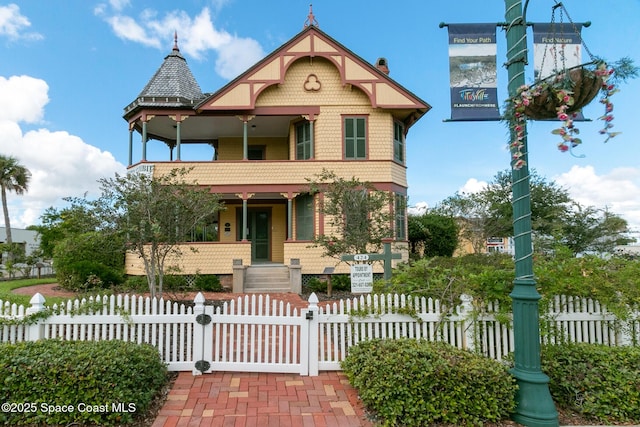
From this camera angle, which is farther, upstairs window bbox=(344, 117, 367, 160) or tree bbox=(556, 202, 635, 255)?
tree bbox=(556, 202, 635, 255)

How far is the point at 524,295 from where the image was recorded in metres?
3.53

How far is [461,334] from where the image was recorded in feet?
14.9

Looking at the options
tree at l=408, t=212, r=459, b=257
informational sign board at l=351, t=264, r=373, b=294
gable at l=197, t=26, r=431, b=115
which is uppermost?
gable at l=197, t=26, r=431, b=115

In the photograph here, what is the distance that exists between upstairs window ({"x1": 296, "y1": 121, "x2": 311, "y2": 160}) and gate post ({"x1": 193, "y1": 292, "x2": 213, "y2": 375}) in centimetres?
943

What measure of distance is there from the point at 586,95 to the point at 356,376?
3633 mm

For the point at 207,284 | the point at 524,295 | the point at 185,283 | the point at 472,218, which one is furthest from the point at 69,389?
the point at 472,218

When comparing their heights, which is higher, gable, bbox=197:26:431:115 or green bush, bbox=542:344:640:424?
gable, bbox=197:26:431:115

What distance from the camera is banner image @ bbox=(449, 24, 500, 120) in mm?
3877

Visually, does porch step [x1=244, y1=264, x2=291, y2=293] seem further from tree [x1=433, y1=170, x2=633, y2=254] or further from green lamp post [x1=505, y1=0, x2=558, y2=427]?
tree [x1=433, y1=170, x2=633, y2=254]

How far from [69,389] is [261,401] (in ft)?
6.18

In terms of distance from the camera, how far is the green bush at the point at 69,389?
10.9ft

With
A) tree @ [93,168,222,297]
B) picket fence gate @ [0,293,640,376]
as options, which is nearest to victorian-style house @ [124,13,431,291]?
tree @ [93,168,222,297]

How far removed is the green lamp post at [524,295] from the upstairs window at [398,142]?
9781 mm

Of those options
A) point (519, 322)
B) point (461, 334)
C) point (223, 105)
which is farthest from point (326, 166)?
point (519, 322)
